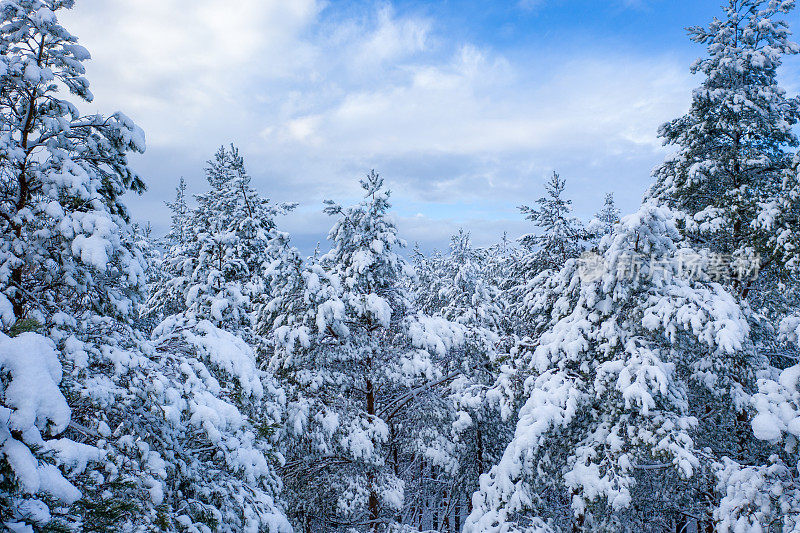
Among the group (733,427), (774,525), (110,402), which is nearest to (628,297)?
(774,525)

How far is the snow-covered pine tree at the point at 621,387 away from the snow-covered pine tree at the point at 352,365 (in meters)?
2.75

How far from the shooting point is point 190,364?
5297 millimetres

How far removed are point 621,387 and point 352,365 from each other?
20.1 ft

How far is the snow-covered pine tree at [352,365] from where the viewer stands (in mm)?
9195

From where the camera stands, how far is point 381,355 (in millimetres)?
10562

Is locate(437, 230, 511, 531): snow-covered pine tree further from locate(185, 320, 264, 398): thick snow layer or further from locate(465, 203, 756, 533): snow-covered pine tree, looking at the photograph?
locate(185, 320, 264, 398): thick snow layer

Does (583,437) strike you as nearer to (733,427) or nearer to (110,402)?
(733,427)

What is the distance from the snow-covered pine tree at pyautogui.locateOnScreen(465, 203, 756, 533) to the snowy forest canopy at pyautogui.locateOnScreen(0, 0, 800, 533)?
0.05 meters

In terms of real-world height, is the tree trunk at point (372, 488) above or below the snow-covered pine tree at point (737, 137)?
below

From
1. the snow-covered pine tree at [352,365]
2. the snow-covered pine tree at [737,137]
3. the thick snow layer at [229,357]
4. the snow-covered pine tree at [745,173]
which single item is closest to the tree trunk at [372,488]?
the snow-covered pine tree at [352,365]

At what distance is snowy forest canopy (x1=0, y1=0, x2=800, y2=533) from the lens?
446cm

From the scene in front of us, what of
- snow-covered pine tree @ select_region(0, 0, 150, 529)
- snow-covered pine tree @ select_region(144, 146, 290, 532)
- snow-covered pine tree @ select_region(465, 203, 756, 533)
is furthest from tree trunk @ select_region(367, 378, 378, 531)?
snow-covered pine tree @ select_region(0, 0, 150, 529)

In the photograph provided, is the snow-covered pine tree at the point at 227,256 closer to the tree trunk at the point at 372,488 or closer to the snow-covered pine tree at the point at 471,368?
the tree trunk at the point at 372,488

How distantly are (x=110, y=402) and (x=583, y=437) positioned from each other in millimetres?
7618
